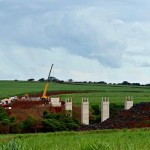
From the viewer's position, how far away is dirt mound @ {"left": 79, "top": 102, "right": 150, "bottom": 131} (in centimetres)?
3170

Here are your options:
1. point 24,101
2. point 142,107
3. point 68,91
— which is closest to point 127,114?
point 142,107

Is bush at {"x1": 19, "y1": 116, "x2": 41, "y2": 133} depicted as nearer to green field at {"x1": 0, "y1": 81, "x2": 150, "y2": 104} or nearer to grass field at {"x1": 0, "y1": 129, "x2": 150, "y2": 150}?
grass field at {"x1": 0, "y1": 129, "x2": 150, "y2": 150}

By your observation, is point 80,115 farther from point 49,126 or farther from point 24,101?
point 24,101

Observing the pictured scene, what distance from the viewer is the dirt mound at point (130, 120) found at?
31.7 m

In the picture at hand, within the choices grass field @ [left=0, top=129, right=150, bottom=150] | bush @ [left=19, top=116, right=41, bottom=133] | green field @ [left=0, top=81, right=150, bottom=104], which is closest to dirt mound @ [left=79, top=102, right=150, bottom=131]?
bush @ [left=19, top=116, right=41, bottom=133]

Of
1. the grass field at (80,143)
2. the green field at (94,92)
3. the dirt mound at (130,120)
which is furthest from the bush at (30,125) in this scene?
the green field at (94,92)

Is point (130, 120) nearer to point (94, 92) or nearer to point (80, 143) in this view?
point (80, 143)

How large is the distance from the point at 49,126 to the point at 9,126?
8.30 feet

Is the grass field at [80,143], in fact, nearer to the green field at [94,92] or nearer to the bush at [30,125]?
the bush at [30,125]

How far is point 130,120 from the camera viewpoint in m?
34.0

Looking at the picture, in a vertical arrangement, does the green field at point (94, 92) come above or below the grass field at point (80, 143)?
above

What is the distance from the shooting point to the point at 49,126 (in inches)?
1353

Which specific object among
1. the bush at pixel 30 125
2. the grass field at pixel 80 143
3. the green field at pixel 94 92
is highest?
the green field at pixel 94 92

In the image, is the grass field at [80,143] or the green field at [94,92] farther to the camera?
the green field at [94,92]
